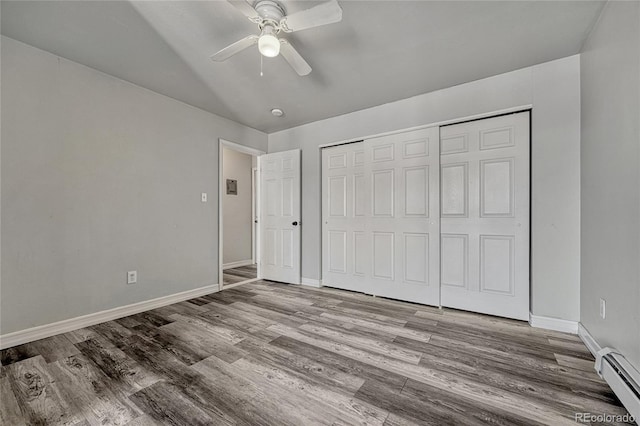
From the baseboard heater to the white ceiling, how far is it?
7.74 feet

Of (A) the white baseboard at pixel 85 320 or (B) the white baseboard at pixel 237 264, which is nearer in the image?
(A) the white baseboard at pixel 85 320

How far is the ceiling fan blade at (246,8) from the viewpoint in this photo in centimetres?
154

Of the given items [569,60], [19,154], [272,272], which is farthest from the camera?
[272,272]

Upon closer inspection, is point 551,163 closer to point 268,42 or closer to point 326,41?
point 326,41

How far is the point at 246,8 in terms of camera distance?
63.7 inches

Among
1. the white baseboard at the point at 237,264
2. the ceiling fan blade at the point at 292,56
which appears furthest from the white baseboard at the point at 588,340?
the white baseboard at the point at 237,264

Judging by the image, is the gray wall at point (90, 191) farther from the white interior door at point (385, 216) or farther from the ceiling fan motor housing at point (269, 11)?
the ceiling fan motor housing at point (269, 11)

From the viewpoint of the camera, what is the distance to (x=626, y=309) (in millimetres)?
1493

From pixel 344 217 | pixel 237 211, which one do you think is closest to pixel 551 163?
pixel 344 217

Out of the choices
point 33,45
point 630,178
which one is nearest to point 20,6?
point 33,45

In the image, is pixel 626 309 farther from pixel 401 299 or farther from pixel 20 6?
pixel 20 6

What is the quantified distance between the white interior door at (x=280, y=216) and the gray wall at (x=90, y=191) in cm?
104

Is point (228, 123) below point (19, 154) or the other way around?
the other way around

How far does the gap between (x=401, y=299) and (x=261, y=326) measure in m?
1.76
